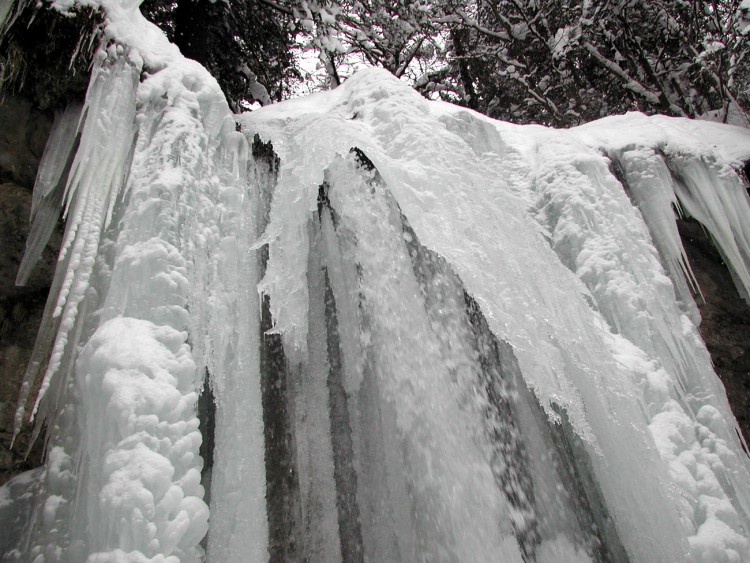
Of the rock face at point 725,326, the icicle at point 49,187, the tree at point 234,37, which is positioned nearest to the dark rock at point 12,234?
the icicle at point 49,187

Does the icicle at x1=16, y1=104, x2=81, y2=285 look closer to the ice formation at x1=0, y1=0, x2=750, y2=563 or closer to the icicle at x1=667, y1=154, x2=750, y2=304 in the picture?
the ice formation at x1=0, y1=0, x2=750, y2=563

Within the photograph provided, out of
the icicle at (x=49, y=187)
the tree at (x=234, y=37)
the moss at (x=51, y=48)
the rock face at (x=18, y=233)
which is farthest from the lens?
the tree at (x=234, y=37)

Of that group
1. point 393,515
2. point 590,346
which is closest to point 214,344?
point 393,515

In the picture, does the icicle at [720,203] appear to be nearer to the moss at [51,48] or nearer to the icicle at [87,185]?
the icicle at [87,185]

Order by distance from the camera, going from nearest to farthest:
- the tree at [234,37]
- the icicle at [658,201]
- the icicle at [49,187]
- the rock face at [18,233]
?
the icicle at [49,187], the rock face at [18,233], the icicle at [658,201], the tree at [234,37]

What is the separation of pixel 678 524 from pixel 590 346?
772mm

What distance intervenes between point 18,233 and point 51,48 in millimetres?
1102

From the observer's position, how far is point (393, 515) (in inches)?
80.3

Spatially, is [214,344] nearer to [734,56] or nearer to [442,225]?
[442,225]

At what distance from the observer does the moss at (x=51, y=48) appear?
8.14 feet

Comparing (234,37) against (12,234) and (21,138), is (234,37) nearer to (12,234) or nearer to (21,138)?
(21,138)

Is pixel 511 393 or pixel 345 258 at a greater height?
pixel 345 258

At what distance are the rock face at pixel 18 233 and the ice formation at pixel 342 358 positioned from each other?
0.43 m

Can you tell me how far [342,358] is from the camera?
7.97 ft
